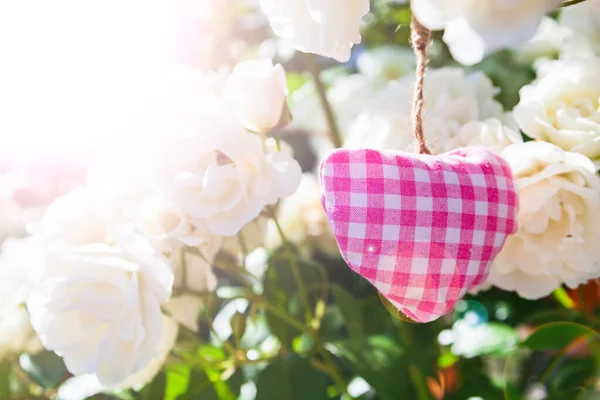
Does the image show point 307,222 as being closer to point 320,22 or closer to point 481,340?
point 481,340

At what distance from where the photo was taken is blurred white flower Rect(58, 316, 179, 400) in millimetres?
432

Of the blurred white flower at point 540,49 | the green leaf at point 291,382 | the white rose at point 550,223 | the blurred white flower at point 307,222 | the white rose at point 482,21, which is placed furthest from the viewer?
the blurred white flower at point 307,222

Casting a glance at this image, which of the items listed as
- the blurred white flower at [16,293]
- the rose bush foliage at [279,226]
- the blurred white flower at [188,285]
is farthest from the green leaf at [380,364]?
the blurred white flower at [16,293]

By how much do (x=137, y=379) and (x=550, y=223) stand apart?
1.00 ft

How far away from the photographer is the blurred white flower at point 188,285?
42 centimetres

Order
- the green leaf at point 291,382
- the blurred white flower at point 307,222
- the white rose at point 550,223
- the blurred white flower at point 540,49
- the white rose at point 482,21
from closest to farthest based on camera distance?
the white rose at point 482,21 → the white rose at point 550,223 → the green leaf at point 291,382 → the blurred white flower at point 540,49 → the blurred white flower at point 307,222

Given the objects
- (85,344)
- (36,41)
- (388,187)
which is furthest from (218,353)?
(36,41)

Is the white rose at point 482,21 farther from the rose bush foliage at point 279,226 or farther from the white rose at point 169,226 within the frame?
the white rose at point 169,226

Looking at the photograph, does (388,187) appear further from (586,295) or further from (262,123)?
(586,295)

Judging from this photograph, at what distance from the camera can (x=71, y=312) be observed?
1.29 feet

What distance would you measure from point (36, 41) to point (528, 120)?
61cm

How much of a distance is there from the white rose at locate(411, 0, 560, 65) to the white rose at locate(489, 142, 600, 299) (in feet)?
0.43

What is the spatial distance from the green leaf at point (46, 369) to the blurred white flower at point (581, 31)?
1.59 ft

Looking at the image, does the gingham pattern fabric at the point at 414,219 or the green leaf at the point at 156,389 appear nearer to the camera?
the gingham pattern fabric at the point at 414,219
